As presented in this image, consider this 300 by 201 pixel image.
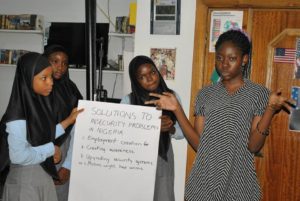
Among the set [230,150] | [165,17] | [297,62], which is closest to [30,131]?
[230,150]

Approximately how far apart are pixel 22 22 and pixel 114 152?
2856 mm

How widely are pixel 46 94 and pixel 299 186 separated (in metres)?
1.79

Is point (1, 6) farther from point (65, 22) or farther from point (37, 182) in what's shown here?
point (37, 182)

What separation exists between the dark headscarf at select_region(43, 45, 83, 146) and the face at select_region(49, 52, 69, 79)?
0.08ft

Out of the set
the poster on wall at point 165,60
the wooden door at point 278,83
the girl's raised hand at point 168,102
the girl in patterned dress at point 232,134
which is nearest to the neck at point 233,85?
the girl in patterned dress at point 232,134

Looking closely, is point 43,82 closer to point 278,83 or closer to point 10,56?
point 278,83

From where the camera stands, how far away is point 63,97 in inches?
81.7

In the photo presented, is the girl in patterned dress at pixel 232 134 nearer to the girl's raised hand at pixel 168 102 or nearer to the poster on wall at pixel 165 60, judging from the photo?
the girl's raised hand at pixel 168 102

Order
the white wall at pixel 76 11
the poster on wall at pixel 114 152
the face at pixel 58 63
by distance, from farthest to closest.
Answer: the white wall at pixel 76 11 → the face at pixel 58 63 → the poster on wall at pixel 114 152

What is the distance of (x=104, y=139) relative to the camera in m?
1.90

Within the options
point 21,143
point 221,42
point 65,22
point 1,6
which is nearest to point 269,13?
point 221,42

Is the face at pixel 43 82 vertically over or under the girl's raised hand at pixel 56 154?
over

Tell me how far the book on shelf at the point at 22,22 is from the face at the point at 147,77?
249 cm

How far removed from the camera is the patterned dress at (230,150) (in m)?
1.61
